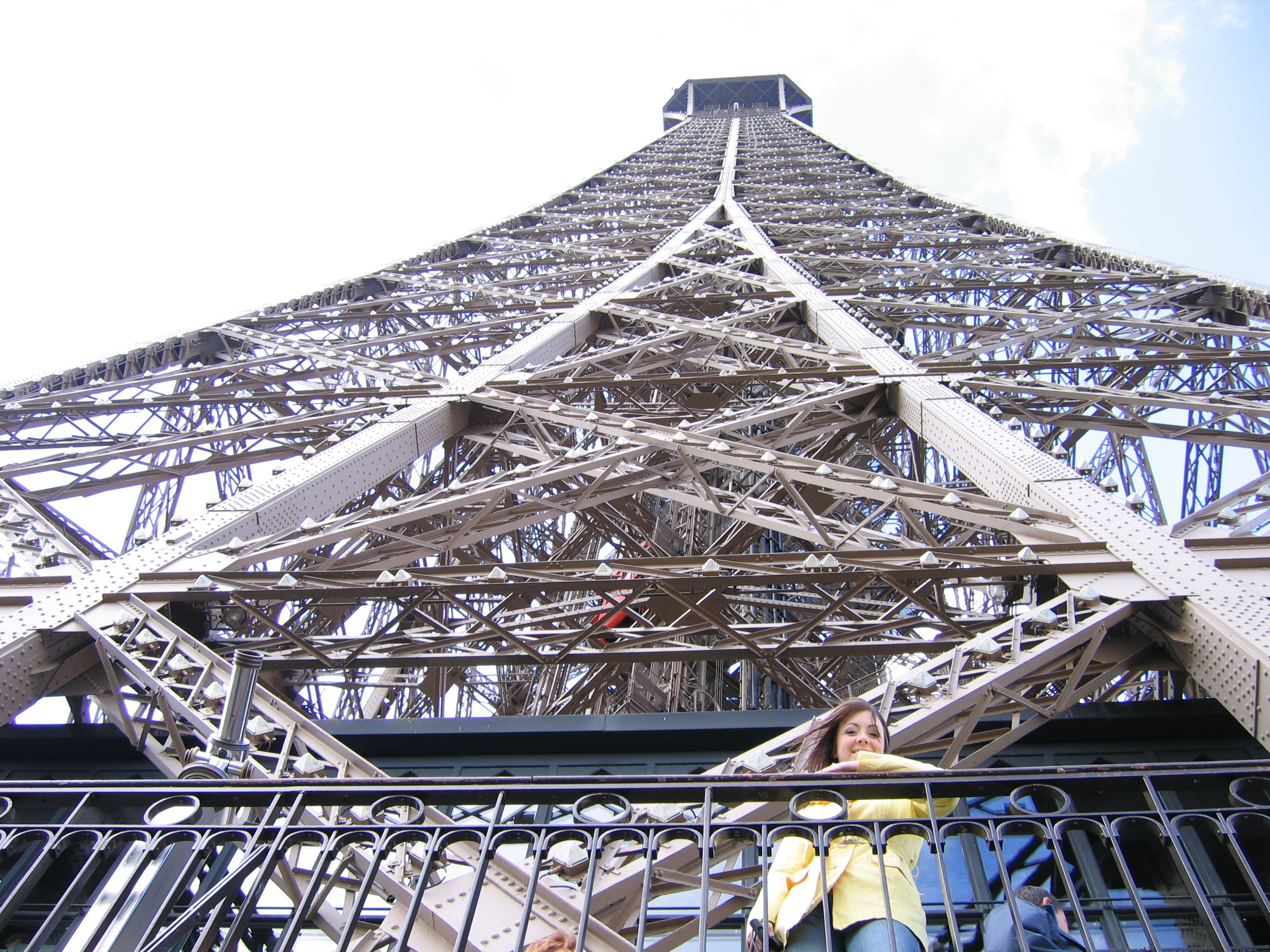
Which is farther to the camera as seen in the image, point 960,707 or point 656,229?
point 656,229

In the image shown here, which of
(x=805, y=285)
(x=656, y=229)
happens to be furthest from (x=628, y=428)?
(x=656, y=229)

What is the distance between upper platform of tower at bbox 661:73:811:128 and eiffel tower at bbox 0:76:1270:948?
48.4 meters

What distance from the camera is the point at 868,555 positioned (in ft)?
19.6

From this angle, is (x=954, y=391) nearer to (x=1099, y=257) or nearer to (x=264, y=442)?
(x=264, y=442)

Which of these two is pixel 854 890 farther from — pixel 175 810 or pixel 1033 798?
pixel 175 810

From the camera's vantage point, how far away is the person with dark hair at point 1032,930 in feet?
10.2

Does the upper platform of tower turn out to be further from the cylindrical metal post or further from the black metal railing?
the black metal railing

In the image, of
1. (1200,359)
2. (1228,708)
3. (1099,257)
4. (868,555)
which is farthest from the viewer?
(1099,257)

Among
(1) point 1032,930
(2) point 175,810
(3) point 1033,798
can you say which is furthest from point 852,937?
(2) point 175,810

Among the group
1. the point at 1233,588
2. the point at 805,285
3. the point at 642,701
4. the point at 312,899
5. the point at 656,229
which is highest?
the point at 656,229

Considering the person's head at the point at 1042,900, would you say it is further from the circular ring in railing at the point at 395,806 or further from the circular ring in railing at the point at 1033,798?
the circular ring in railing at the point at 395,806

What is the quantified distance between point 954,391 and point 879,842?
685 cm

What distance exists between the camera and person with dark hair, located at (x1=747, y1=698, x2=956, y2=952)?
316 cm

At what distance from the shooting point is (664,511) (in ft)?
54.0
